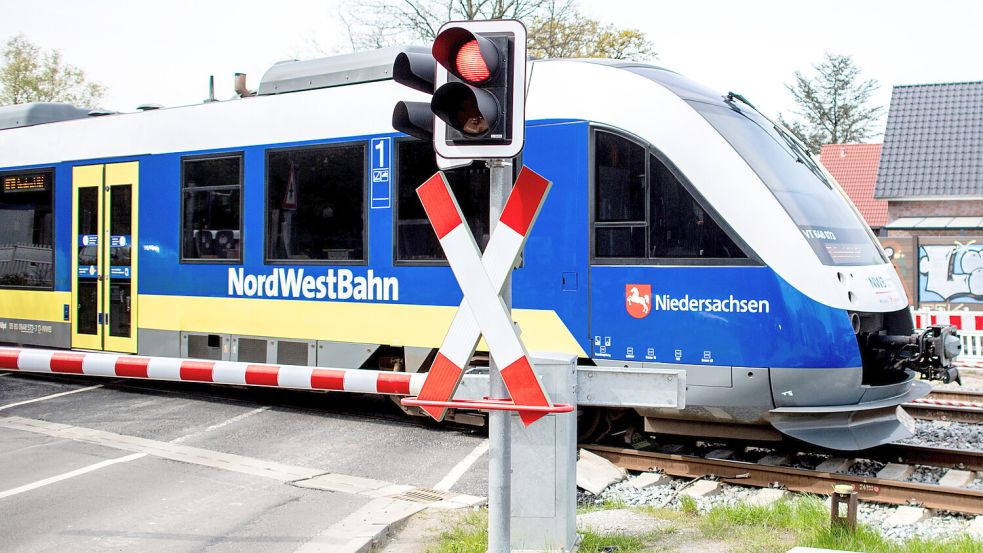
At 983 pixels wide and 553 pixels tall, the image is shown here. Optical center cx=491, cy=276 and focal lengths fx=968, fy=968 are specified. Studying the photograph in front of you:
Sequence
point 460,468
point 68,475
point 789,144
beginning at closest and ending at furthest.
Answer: point 68,475 → point 460,468 → point 789,144

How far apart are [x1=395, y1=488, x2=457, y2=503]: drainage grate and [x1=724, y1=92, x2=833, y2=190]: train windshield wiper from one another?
4209mm

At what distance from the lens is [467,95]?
4.13 metres

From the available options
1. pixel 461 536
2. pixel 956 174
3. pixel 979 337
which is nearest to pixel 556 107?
pixel 461 536

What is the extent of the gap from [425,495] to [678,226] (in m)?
2.95

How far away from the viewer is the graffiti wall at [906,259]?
20.8 m

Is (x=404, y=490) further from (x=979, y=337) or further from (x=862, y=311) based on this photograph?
(x=979, y=337)

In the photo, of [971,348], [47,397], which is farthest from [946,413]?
[47,397]

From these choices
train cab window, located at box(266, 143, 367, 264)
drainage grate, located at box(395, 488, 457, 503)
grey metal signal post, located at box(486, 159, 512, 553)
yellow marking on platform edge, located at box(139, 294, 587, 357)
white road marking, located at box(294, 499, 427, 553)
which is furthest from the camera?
train cab window, located at box(266, 143, 367, 264)

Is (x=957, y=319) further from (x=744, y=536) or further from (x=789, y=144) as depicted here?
(x=744, y=536)

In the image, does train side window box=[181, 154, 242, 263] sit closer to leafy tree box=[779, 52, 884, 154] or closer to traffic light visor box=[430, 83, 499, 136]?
traffic light visor box=[430, 83, 499, 136]

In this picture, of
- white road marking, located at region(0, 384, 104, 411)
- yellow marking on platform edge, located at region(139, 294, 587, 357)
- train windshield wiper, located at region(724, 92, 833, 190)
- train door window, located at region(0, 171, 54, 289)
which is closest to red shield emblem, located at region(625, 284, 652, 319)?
yellow marking on platform edge, located at region(139, 294, 587, 357)

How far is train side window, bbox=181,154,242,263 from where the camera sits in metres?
10.4

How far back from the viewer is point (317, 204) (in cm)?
974

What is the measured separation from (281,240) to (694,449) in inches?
182
